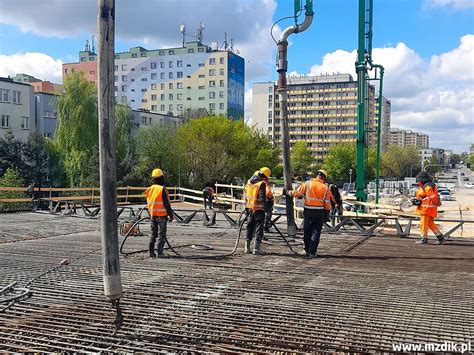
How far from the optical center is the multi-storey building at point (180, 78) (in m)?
90.1

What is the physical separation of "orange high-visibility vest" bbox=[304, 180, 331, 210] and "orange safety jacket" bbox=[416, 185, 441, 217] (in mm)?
3212

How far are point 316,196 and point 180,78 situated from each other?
87.5 m

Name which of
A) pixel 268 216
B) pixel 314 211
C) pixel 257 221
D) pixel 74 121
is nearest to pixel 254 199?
pixel 257 221

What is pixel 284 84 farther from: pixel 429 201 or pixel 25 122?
pixel 25 122

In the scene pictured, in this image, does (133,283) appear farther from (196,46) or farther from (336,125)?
(336,125)

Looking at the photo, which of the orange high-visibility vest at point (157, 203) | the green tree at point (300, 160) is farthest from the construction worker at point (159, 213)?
the green tree at point (300, 160)

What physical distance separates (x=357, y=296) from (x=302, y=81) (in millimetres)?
136304

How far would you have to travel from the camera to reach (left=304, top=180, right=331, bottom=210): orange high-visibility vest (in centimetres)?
900

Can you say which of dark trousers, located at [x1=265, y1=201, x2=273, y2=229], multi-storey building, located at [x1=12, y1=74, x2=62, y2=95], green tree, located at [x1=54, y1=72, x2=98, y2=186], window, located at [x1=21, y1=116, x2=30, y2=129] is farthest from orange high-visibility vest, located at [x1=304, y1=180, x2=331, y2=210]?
multi-storey building, located at [x1=12, y1=74, x2=62, y2=95]

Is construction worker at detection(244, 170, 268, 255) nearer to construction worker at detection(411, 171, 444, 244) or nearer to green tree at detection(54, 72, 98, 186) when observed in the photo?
construction worker at detection(411, 171, 444, 244)

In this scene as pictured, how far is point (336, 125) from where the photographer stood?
133 meters

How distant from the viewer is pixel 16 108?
46.6m

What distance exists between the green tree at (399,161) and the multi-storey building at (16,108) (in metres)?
66.3

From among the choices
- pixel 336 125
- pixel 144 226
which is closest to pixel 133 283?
pixel 144 226
